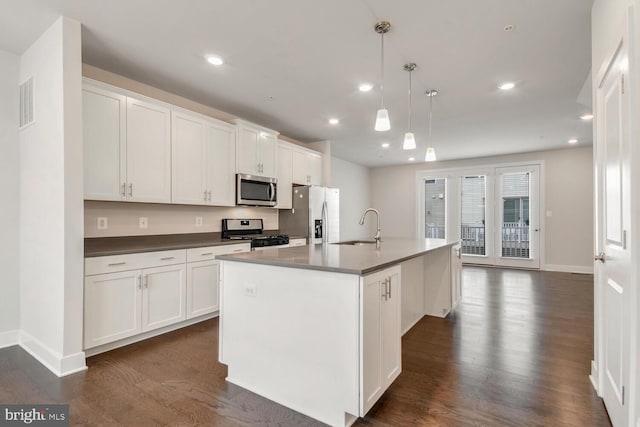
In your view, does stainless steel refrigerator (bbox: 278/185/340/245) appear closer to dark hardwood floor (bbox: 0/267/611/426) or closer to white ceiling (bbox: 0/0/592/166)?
white ceiling (bbox: 0/0/592/166)

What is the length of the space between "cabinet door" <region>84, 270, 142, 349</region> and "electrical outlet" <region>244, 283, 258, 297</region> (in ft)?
4.35

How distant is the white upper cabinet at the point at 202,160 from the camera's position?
346 cm

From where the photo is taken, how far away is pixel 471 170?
7.48 metres

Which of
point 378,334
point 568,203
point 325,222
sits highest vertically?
point 568,203

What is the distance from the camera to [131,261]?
2789 millimetres

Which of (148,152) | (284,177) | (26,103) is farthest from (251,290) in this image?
(284,177)

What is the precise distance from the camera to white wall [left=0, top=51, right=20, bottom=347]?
2.77m

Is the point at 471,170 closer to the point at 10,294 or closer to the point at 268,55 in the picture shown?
the point at 268,55

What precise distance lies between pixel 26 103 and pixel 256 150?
2.31 metres

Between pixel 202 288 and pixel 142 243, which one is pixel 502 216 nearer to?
pixel 202 288

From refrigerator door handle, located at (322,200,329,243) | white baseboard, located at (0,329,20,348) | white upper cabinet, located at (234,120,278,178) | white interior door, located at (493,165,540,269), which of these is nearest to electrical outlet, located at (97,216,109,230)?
white baseboard, located at (0,329,20,348)

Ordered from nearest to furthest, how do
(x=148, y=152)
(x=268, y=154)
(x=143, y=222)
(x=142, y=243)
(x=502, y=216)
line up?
(x=148, y=152), (x=142, y=243), (x=143, y=222), (x=268, y=154), (x=502, y=216)

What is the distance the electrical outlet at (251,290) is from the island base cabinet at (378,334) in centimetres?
74

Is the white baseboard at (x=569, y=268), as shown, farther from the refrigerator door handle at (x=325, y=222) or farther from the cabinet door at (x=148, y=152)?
the cabinet door at (x=148, y=152)
